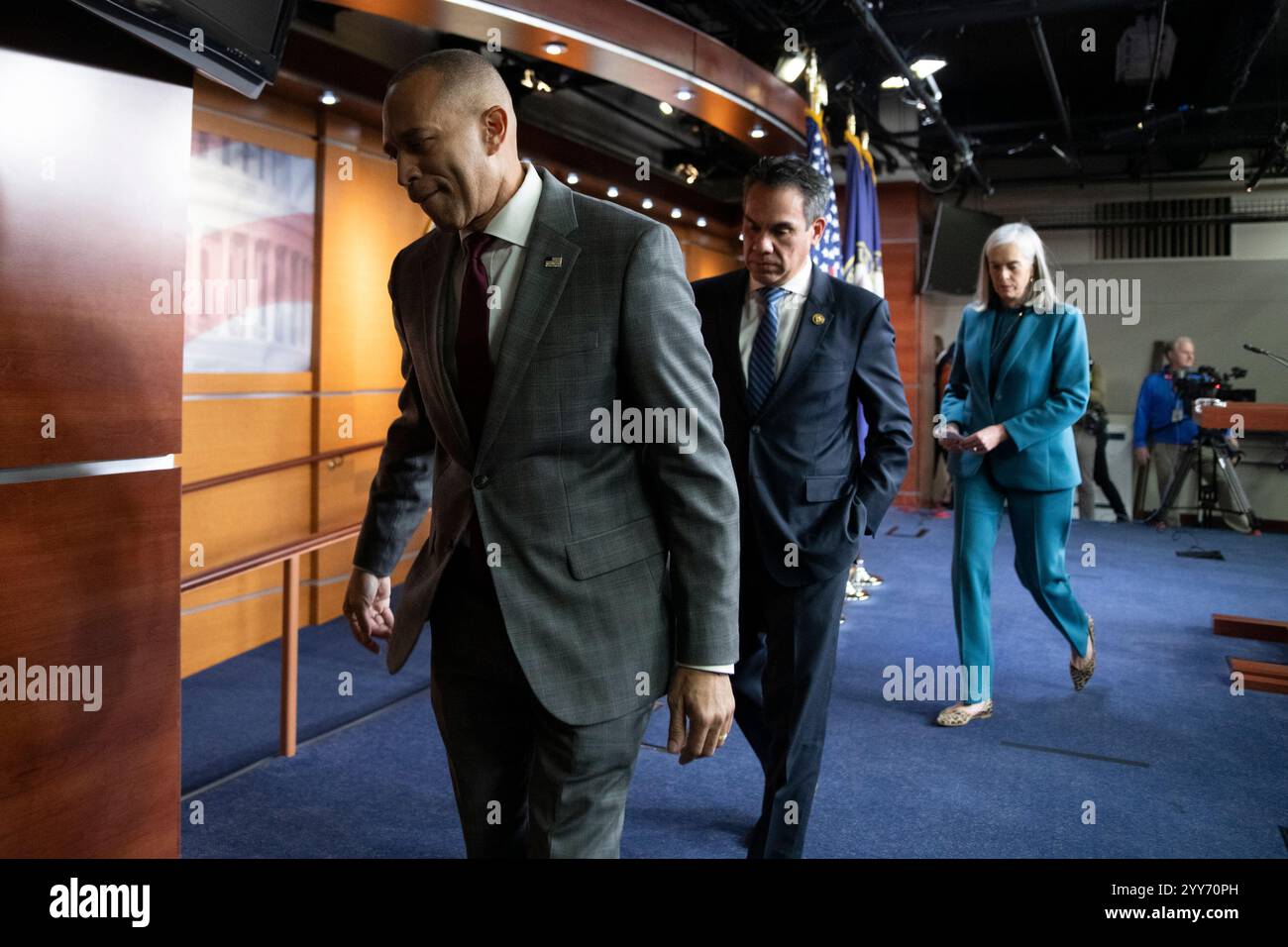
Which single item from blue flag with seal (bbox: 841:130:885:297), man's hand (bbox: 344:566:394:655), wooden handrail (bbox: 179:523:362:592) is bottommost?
wooden handrail (bbox: 179:523:362:592)

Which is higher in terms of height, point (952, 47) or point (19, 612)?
point (952, 47)

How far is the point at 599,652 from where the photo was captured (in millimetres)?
1398

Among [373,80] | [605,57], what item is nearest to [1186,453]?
[605,57]

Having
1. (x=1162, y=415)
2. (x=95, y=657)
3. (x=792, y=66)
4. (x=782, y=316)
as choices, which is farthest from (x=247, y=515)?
(x=1162, y=415)

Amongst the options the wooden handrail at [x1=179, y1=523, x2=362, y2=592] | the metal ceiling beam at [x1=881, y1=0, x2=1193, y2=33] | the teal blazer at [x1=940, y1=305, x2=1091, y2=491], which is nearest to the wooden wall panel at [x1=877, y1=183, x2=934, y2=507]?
the metal ceiling beam at [x1=881, y1=0, x2=1193, y2=33]

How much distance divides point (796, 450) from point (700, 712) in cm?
121

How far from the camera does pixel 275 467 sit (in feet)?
16.9

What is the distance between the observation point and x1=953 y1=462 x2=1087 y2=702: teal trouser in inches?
150

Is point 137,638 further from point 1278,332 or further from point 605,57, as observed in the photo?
point 1278,332

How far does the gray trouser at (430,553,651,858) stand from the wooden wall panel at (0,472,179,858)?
701mm

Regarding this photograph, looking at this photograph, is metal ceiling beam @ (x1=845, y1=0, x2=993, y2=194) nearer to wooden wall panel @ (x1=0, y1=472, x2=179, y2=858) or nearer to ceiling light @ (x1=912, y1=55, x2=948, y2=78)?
ceiling light @ (x1=912, y1=55, x2=948, y2=78)

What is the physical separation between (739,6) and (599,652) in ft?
20.3

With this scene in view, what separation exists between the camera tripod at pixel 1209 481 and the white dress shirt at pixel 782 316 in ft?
27.9

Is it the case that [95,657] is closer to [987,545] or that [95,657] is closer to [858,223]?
[987,545]
